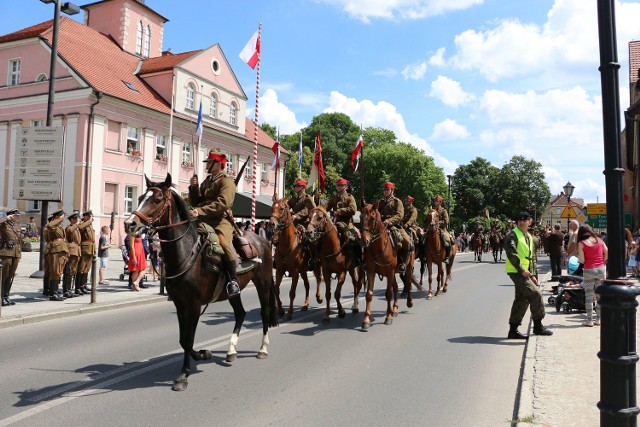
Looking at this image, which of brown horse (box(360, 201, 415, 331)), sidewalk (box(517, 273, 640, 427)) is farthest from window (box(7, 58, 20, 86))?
sidewalk (box(517, 273, 640, 427))

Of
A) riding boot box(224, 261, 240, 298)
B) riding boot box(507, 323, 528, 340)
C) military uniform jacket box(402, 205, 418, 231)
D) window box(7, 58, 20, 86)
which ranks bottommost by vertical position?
riding boot box(507, 323, 528, 340)

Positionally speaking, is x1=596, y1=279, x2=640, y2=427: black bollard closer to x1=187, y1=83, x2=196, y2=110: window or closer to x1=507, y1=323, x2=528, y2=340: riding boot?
x1=507, y1=323, x2=528, y2=340: riding boot

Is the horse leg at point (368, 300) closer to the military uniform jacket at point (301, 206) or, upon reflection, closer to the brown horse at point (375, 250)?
the brown horse at point (375, 250)

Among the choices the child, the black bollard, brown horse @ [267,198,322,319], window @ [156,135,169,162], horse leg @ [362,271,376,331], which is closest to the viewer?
the black bollard

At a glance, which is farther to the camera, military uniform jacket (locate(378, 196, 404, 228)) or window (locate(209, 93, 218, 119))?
window (locate(209, 93, 218, 119))

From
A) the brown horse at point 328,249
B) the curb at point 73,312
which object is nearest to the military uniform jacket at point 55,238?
the curb at point 73,312

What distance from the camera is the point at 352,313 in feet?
37.5

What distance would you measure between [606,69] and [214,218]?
488 cm

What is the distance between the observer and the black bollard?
11.3ft

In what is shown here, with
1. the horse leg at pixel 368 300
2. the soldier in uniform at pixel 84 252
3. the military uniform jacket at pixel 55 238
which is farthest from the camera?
the soldier in uniform at pixel 84 252

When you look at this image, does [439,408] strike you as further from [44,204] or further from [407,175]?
[407,175]

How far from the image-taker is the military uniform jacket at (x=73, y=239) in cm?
1345

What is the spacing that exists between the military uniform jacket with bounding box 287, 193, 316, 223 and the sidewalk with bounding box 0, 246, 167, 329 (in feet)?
15.5

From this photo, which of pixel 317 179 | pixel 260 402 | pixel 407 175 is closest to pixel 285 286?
pixel 317 179
